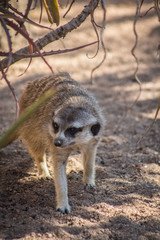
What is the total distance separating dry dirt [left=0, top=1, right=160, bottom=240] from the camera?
2035 mm

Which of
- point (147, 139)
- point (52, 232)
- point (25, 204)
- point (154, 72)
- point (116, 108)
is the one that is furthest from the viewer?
point (154, 72)

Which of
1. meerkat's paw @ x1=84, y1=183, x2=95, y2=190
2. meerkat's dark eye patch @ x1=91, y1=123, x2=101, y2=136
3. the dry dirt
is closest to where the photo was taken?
the dry dirt

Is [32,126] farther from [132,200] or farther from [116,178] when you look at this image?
[132,200]

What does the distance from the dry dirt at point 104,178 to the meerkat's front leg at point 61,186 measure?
6cm

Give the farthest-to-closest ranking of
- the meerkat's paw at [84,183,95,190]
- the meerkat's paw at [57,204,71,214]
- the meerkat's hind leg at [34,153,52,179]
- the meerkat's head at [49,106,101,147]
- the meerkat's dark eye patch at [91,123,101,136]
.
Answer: the meerkat's hind leg at [34,153,52,179] < the meerkat's paw at [84,183,95,190] < the meerkat's dark eye patch at [91,123,101,136] < the meerkat's head at [49,106,101,147] < the meerkat's paw at [57,204,71,214]

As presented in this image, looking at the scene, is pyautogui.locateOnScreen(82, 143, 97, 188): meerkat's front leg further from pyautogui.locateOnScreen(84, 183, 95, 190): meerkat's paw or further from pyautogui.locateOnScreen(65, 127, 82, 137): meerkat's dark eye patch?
pyautogui.locateOnScreen(65, 127, 82, 137): meerkat's dark eye patch

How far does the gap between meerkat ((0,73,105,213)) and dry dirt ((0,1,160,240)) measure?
0.15 metres

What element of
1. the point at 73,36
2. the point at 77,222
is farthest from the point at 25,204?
the point at 73,36

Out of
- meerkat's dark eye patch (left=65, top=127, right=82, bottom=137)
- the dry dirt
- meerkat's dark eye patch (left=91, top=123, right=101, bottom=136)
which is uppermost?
meerkat's dark eye patch (left=65, top=127, right=82, bottom=137)

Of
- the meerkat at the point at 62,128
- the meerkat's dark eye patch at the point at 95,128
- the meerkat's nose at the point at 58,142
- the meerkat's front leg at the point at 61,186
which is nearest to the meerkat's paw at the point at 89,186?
the meerkat at the point at 62,128

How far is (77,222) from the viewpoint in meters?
2.13

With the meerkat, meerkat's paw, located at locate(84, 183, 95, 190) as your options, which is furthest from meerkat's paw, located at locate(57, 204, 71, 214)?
meerkat's paw, located at locate(84, 183, 95, 190)

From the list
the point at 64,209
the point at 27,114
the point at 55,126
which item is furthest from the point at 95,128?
the point at 27,114

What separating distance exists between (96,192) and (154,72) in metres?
3.81
